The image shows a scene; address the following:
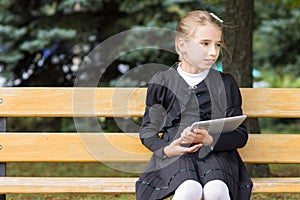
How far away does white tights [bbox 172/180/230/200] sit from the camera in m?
3.15

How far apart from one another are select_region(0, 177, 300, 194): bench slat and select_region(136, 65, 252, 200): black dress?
28 centimetres

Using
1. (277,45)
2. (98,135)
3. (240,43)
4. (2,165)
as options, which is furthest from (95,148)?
(277,45)

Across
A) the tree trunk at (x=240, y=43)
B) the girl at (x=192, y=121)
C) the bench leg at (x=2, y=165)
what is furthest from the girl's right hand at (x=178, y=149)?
the tree trunk at (x=240, y=43)

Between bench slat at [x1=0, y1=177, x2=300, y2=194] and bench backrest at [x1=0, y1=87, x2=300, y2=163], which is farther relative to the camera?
bench backrest at [x1=0, y1=87, x2=300, y2=163]

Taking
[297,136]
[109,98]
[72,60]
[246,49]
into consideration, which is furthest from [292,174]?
[72,60]

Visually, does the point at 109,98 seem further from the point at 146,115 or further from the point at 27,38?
the point at 27,38

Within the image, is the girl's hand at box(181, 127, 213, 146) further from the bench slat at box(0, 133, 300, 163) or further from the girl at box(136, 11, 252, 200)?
the bench slat at box(0, 133, 300, 163)

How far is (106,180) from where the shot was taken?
3785 mm

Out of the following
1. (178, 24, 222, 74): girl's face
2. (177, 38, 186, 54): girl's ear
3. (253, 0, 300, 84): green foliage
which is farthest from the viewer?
(253, 0, 300, 84): green foliage

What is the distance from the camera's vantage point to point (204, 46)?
350cm

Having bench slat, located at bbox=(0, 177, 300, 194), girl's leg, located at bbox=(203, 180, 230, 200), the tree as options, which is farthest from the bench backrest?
the tree

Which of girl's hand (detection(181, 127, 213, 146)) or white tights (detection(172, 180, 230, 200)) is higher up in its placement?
girl's hand (detection(181, 127, 213, 146))

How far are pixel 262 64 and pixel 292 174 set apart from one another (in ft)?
20.8

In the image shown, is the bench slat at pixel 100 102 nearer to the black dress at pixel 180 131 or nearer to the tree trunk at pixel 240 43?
the black dress at pixel 180 131
